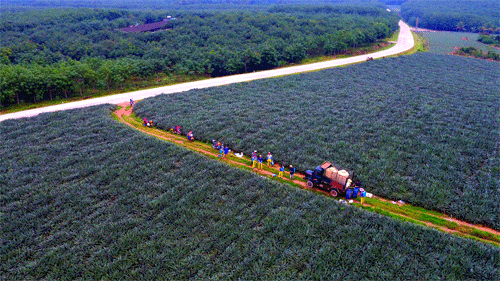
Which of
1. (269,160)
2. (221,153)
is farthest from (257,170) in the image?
(221,153)

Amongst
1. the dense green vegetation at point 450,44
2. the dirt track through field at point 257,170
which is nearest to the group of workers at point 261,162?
the dirt track through field at point 257,170

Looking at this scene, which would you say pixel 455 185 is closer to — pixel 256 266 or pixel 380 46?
pixel 256 266

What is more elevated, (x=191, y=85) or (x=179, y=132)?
(x=191, y=85)

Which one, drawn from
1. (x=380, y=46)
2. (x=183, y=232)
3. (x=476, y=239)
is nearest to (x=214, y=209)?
(x=183, y=232)

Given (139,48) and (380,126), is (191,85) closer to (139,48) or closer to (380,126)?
(139,48)

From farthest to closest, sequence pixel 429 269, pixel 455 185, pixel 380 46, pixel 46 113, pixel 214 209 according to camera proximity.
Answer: pixel 380 46 → pixel 46 113 → pixel 455 185 → pixel 214 209 → pixel 429 269

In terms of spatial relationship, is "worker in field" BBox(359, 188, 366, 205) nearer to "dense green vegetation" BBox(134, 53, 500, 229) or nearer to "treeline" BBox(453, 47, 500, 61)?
"dense green vegetation" BBox(134, 53, 500, 229)

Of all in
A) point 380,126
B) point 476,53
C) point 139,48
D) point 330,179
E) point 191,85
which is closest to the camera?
point 330,179
